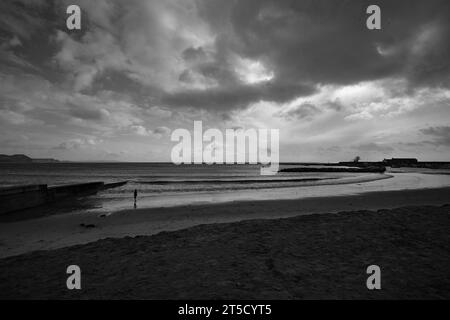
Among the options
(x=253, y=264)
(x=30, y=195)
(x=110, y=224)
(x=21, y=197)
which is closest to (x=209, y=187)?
(x=30, y=195)

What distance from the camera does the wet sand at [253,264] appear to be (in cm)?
505

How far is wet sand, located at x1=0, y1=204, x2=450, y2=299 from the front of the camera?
5.05 metres

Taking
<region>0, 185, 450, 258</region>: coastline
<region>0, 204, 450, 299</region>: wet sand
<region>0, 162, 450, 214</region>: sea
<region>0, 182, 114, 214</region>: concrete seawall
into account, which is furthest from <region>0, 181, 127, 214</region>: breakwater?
<region>0, 204, 450, 299</region>: wet sand

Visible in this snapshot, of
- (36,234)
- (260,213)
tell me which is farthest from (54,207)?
(260,213)

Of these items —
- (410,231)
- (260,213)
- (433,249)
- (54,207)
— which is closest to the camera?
(433,249)

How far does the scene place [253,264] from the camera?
640 centimetres

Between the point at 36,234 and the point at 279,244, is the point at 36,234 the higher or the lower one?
the lower one

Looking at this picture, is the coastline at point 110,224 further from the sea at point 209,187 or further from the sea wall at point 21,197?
the sea wall at point 21,197

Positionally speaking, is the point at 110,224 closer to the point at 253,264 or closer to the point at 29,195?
the point at 253,264

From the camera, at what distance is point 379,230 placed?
925 cm

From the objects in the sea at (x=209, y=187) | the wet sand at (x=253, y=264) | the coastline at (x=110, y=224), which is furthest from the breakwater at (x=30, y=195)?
the wet sand at (x=253, y=264)

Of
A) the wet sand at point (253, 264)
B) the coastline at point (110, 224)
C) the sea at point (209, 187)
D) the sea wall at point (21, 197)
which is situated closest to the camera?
the wet sand at point (253, 264)
